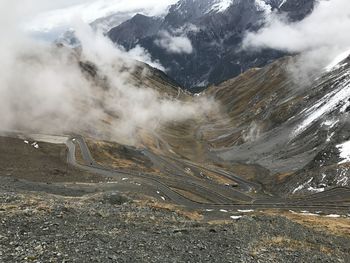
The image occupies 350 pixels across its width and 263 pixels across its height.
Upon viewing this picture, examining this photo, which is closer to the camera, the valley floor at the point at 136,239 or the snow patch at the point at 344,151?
the valley floor at the point at 136,239

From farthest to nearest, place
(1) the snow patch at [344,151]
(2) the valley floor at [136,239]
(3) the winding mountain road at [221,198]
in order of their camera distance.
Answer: (1) the snow patch at [344,151] < (3) the winding mountain road at [221,198] < (2) the valley floor at [136,239]

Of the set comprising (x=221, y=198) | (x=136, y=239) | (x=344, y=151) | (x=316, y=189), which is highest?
(x=344, y=151)

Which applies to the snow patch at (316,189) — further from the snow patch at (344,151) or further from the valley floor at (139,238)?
the valley floor at (139,238)

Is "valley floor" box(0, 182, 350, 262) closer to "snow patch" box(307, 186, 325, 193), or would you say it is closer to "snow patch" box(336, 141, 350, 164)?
"snow patch" box(307, 186, 325, 193)

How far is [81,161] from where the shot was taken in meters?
192

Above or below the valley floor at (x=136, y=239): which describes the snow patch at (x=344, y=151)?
above

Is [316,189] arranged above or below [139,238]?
above

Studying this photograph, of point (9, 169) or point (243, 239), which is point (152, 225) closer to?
point (243, 239)

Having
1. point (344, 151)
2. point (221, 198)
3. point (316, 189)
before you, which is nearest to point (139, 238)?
point (221, 198)

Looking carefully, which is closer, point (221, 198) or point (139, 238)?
point (139, 238)

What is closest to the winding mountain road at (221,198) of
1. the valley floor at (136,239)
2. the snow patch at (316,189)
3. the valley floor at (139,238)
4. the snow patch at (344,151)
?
the snow patch at (316,189)

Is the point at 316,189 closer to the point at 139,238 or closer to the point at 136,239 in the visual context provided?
the point at 139,238

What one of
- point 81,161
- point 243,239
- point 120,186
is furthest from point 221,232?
point 81,161

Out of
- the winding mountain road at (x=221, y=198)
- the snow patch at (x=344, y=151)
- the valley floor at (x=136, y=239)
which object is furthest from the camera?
the snow patch at (x=344, y=151)
